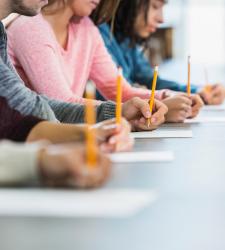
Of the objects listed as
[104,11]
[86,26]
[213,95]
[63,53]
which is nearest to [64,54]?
[63,53]

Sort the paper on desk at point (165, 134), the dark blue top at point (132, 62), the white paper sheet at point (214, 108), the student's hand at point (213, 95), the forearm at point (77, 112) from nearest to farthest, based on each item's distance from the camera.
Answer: the paper on desk at point (165, 134)
the forearm at point (77, 112)
the white paper sheet at point (214, 108)
the student's hand at point (213, 95)
the dark blue top at point (132, 62)

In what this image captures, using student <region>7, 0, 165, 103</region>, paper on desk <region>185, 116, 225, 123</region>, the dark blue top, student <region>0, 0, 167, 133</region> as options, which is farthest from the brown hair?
student <region>0, 0, 167, 133</region>

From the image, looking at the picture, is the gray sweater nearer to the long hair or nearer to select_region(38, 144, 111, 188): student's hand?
select_region(38, 144, 111, 188): student's hand

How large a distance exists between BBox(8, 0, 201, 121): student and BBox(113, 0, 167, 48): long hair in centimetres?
25

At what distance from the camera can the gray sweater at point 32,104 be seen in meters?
1.19

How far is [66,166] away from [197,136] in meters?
0.66

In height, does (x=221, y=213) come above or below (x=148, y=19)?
above

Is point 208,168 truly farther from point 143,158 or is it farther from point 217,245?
point 217,245

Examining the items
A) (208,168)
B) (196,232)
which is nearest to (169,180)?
(208,168)

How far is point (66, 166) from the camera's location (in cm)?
75

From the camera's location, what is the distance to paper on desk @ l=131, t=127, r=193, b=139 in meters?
1.34

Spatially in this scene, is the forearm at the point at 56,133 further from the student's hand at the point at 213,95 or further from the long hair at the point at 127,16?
the long hair at the point at 127,16

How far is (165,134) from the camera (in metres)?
1.37

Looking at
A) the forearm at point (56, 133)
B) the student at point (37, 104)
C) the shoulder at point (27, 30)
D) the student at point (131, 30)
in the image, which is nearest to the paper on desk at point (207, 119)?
the student at point (37, 104)
